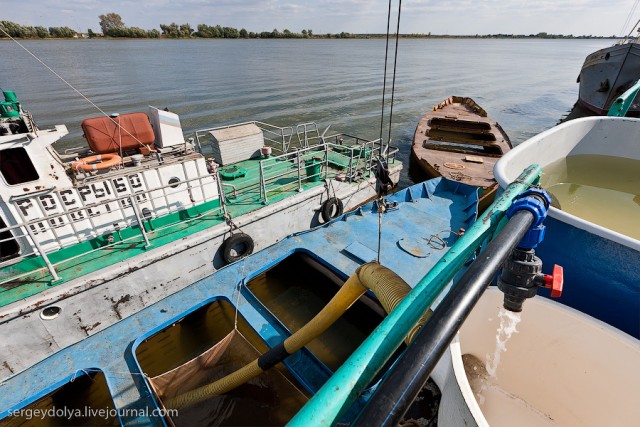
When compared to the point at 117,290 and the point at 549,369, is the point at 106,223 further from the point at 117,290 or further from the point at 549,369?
the point at 549,369

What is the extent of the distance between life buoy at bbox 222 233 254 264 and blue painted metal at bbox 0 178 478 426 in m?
1.02

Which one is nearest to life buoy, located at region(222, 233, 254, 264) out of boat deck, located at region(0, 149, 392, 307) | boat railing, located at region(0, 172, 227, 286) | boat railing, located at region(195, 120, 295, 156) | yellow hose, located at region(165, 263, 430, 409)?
boat deck, located at region(0, 149, 392, 307)

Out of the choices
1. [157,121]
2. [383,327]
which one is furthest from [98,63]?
[383,327]

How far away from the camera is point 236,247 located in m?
8.86

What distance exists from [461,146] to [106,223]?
18.2 metres

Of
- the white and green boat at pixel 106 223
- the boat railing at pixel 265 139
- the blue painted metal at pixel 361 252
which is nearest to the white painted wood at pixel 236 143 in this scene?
the boat railing at pixel 265 139

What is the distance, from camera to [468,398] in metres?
1.80

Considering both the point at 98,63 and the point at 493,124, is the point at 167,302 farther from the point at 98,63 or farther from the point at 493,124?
the point at 98,63

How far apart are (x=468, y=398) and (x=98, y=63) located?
208 ft

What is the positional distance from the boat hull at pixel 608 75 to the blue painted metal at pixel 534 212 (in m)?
27.8

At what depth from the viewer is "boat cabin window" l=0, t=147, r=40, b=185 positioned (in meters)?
6.12

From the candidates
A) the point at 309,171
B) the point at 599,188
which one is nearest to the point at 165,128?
the point at 309,171

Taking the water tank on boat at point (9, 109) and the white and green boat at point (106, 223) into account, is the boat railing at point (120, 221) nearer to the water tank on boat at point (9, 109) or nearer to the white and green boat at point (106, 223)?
the white and green boat at point (106, 223)

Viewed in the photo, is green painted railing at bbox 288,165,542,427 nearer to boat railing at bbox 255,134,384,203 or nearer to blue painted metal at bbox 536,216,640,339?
blue painted metal at bbox 536,216,640,339
